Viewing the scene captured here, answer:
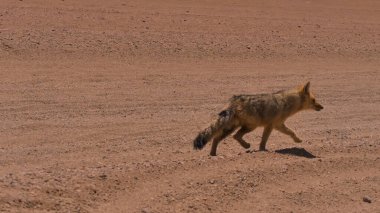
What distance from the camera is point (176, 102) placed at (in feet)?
51.4

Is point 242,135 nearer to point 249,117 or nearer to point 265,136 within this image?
point 265,136

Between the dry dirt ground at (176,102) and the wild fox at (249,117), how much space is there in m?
0.33

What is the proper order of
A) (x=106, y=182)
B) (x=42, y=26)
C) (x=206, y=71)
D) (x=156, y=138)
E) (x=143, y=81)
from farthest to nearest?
(x=42, y=26) → (x=206, y=71) → (x=143, y=81) → (x=156, y=138) → (x=106, y=182)

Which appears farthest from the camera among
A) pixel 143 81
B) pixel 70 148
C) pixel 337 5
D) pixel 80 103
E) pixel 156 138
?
pixel 337 5

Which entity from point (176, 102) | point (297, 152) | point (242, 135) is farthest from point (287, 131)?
point (176, 102)

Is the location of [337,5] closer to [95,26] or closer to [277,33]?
[277,33]

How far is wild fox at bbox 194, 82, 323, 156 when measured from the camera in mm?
10992

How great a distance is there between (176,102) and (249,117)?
467cm

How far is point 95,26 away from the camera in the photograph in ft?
73.7

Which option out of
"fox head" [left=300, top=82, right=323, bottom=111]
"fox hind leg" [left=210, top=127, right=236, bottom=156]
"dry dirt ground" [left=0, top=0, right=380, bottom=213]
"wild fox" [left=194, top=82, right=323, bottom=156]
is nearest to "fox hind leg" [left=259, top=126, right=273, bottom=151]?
"wild fox" [left=194, top=82, right=323, bottom=156]

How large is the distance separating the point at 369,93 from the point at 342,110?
98.2 inches

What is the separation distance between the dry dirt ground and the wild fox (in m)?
0.33

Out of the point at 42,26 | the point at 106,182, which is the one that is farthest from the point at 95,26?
the point at 106,182

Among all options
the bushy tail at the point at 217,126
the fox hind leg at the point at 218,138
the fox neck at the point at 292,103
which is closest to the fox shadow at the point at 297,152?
the fox neck at the point at 292,103
